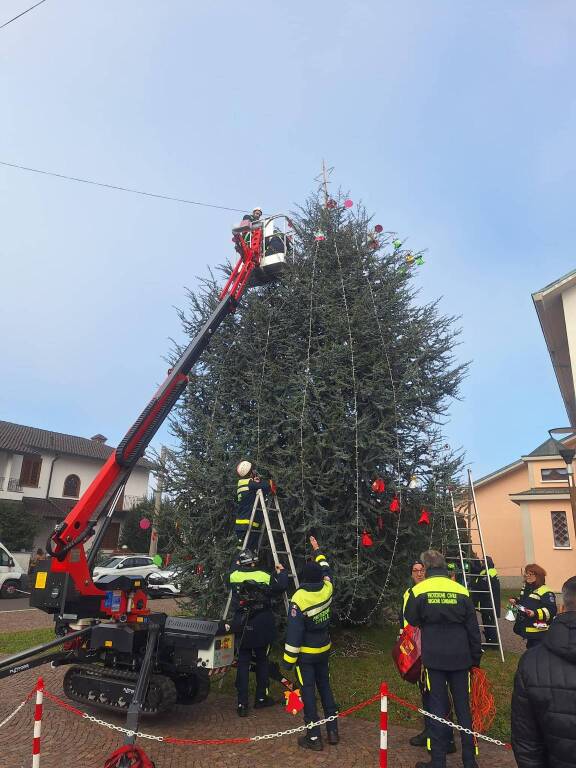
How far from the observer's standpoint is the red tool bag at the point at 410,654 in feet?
17.3

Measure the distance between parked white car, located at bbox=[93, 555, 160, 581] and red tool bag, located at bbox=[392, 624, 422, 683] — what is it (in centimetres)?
1635

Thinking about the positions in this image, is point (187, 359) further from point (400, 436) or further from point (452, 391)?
point (452, 391)

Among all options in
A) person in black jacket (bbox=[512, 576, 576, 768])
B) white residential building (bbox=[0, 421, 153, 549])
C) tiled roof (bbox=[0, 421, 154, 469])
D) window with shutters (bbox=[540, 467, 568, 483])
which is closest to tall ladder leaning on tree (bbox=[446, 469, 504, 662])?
person in black jacket (bbox=[512, 576, 576, 768])

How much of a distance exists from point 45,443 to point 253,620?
33.6 m

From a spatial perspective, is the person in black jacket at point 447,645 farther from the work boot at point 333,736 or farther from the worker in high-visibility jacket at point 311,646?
the worker in high-visibility jacket at point 311,646

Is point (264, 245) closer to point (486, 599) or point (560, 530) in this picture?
point (486, 599)

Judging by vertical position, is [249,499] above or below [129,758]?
above

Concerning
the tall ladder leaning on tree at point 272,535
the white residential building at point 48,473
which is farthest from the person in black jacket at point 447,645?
the white residential building at point 48,473

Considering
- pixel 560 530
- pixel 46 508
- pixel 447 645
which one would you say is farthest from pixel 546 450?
pixel 46 508

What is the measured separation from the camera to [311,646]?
5555 millimetres

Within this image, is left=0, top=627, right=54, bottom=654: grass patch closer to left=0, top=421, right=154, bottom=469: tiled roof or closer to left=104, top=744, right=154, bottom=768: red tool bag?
left=104, top=744, right=154, bottom=768: red tool bag

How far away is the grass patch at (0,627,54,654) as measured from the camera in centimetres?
995

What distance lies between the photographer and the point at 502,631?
40.6 ft

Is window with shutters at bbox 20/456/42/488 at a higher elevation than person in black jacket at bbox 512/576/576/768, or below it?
higher
